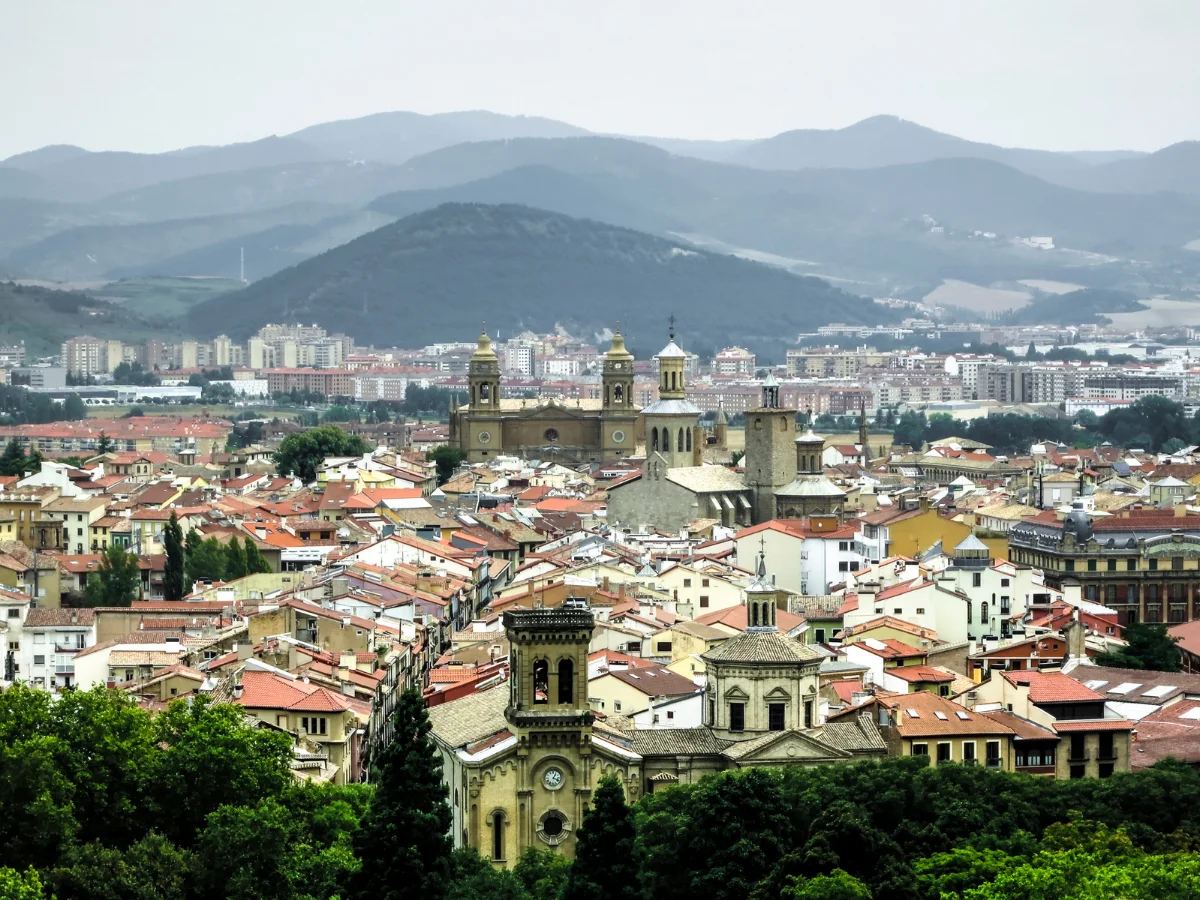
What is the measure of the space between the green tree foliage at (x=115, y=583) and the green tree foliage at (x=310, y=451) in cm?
5234

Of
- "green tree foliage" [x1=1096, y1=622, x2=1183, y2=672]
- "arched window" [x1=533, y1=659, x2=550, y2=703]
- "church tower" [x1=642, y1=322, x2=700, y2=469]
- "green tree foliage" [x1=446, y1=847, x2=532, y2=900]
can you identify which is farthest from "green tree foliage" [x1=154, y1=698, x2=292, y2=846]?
"church tower" [x1=642, y1=322, x2=700, y2=469]

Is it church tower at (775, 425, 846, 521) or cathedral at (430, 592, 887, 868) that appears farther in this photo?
church tower at (775, 425, 846, 521)

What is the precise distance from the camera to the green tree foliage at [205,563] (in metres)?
72.6

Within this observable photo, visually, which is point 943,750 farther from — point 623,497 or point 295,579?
point 623,497

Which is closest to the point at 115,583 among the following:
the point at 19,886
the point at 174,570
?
the point at 174,570

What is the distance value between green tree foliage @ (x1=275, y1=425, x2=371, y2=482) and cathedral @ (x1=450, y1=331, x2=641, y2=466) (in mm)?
6917

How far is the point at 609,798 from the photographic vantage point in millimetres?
37094

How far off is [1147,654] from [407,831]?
75.9 ft

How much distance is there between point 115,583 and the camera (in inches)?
2697

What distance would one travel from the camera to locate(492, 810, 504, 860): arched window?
41.3m

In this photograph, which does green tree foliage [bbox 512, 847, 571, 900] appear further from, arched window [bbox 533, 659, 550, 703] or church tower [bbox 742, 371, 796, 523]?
church tower [bbox 742, 371, 796, 523]

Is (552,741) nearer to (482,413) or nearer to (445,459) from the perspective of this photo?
(445,459)

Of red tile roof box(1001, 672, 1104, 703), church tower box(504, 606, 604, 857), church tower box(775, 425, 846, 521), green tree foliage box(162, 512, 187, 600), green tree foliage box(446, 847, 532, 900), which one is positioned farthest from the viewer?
church tower box(775, 425, 846, 521)

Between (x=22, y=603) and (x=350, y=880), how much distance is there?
26.7 metres
